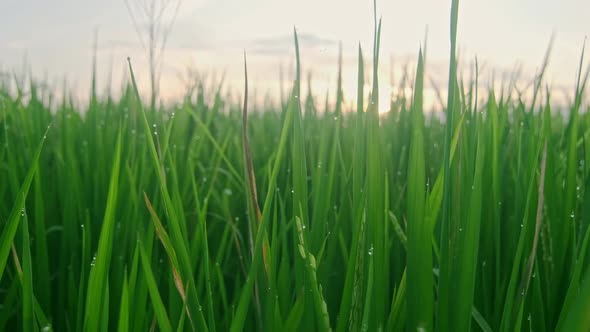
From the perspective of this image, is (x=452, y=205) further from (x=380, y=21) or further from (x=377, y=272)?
(x=380, y=21)

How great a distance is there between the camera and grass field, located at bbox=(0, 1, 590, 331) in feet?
1.98

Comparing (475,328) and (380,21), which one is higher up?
(380,21)

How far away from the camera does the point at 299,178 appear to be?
0.66 m

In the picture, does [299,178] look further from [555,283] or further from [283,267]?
[555,283]

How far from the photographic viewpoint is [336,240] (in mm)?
833

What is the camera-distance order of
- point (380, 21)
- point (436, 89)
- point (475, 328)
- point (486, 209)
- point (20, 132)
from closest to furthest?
point (380, 21) → point (475, 328) → point (486, 209) → point (436, 89) → point (20, 132)

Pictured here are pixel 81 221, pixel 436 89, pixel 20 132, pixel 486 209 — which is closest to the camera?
pixel 486 209

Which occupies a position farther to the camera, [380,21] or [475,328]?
[475,328]

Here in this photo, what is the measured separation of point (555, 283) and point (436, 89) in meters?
0.77

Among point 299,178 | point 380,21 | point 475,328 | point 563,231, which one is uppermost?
point 380,21

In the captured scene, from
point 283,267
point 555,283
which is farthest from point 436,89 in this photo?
point 283,267

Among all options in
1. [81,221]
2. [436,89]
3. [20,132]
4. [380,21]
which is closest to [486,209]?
[380,21]

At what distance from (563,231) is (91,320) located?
0.66 meters

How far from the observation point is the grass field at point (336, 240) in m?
0.60
